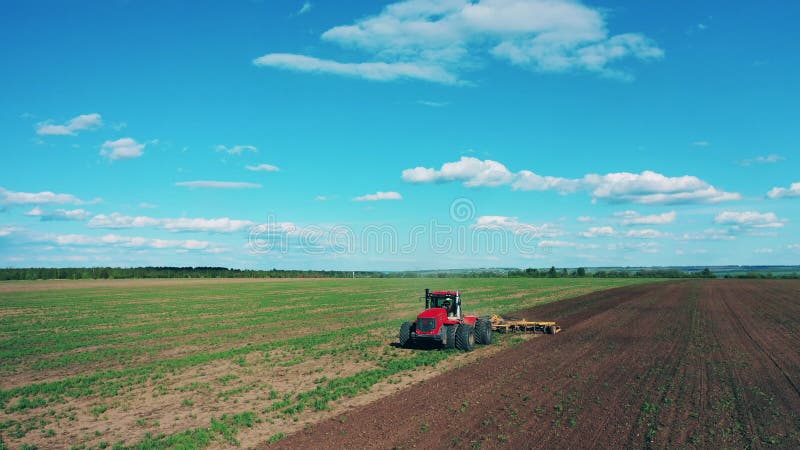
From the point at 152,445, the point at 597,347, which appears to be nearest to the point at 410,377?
the point at 152,445

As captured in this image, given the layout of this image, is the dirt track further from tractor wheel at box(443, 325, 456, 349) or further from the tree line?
the tree line

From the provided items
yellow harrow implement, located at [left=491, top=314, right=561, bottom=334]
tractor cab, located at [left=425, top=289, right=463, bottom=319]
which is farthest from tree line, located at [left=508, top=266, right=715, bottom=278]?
tractor cab, located at [left=425, top=289, right=463, bottom=319]

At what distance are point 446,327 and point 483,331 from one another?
2145 mm

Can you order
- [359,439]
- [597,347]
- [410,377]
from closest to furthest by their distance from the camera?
[359,439]
[410,377]
[597,347]

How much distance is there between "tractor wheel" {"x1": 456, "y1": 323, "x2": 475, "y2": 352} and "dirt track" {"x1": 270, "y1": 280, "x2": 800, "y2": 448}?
1361 mm

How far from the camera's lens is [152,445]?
11.2 m

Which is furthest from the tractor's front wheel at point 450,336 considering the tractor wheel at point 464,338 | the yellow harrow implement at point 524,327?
the yellow harrow implement at point 524,327

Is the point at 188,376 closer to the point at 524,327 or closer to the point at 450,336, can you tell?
the point at 450,336

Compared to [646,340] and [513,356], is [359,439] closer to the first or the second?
[513,356]

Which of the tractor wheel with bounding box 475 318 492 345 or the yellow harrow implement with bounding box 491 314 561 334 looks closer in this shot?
the tractor wheel with bounding box 475 318 492 345

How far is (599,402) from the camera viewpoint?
13203 millimetres

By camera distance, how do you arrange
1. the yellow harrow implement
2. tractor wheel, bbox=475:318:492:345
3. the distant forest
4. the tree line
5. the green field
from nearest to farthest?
the green field, tractor wheel, bbox=475:318:492:345, the yellow harrow implement, the distant forest, the tree line

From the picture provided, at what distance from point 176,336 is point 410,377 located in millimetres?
17253

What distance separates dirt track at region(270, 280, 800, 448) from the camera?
10688 millimetres
